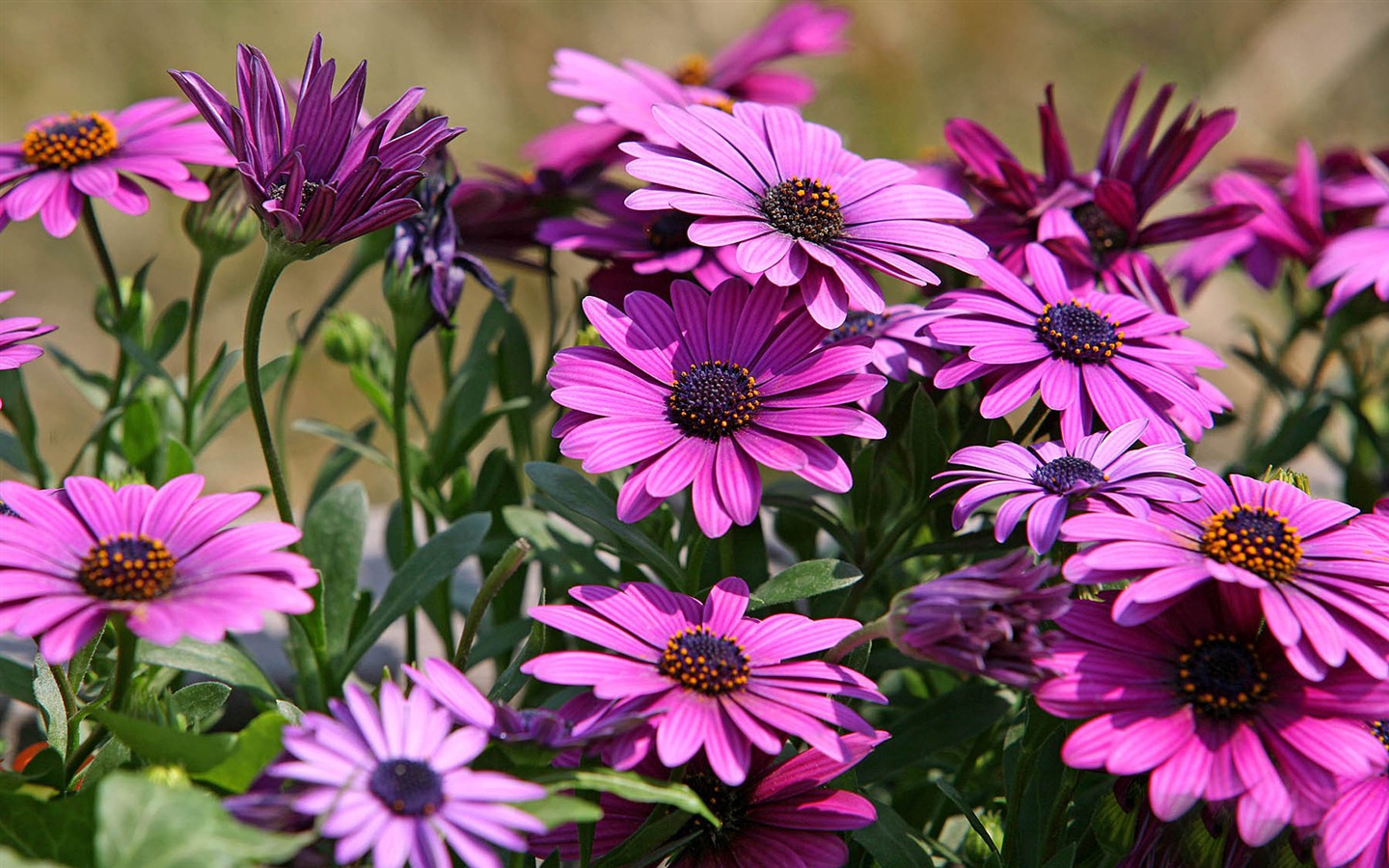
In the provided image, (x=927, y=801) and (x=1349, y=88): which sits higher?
(x=1349, y=88)

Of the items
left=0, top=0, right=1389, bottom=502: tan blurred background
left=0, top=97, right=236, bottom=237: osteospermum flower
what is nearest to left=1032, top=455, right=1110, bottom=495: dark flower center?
left=0, top=97, right=236, bottom=237: osteospermum flower

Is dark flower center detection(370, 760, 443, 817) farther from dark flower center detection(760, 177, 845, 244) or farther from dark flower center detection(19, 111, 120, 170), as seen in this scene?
dark flower center detection(19, 111, 120, 170)

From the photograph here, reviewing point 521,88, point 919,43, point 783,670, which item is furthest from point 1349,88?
point 783,670

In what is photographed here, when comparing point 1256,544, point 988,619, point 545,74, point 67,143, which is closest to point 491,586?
point 988,619

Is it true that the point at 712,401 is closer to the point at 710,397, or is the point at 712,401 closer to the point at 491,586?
the point at 710,397

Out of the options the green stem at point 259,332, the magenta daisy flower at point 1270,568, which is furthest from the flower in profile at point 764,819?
the green stem at point 259,332

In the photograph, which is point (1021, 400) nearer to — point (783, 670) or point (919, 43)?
point (783, 670)
